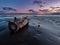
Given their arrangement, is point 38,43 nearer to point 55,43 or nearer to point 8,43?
point 55,43

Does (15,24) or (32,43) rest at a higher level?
(15,24)

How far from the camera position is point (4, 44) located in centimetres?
1662

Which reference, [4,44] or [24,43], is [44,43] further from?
[4,44]

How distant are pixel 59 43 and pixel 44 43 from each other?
7.75 feet

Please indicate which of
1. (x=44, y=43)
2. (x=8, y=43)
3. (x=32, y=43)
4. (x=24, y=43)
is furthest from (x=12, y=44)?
(x=44, y=43)

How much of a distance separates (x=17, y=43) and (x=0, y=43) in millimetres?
2618

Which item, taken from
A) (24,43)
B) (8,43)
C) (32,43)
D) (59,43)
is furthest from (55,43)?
(8,43)

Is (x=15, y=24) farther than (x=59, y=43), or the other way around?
(x=15, y=24)

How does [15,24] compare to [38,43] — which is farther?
[15,24]

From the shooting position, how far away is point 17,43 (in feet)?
56.5

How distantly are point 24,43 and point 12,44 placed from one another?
6.10ft

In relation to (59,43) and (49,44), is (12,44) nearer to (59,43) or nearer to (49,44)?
(49,44)

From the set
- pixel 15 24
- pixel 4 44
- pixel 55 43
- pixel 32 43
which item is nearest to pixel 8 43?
pixel 4 44

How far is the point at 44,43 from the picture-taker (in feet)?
57.4
